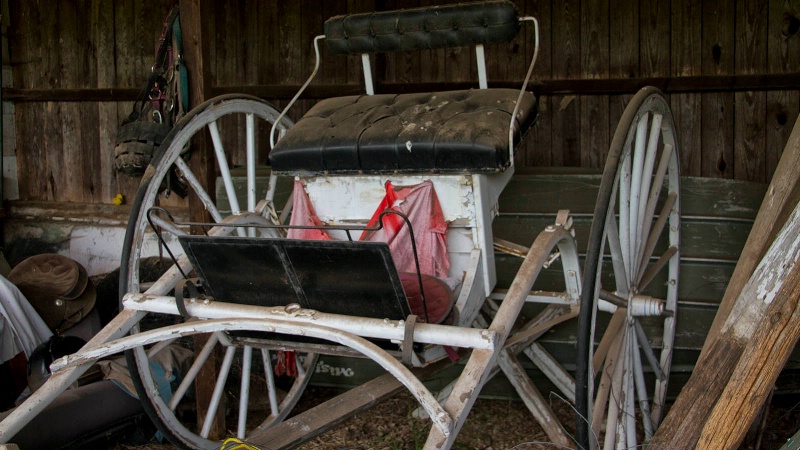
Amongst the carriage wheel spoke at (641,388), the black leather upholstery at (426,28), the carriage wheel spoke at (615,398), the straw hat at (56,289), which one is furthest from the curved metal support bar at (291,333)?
the straw hat at (56,289)

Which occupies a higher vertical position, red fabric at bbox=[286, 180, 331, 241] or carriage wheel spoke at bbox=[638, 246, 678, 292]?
red fabric at bbox=[286, 180, 331, 241]

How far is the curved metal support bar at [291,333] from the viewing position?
1.97m

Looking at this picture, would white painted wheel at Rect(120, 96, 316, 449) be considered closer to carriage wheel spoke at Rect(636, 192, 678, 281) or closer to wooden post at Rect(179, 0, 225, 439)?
wooden post at Rect(179, 0, 225, 439)

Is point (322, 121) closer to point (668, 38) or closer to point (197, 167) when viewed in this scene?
point (197, 167)

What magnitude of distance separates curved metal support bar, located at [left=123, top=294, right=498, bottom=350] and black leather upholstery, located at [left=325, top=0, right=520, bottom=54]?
135 centimetres

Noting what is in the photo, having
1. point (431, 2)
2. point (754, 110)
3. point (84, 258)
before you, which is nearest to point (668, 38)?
point (754, 110)

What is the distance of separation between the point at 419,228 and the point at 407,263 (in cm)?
15

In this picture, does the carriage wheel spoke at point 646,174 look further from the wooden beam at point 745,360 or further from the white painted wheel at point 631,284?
the wooden beam at point 745,360

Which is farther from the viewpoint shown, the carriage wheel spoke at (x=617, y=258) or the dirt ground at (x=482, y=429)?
the dirt ground at (x=482, y=429)

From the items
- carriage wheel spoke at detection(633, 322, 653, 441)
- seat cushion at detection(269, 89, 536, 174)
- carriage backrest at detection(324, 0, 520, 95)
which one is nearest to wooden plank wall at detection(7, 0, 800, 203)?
carriage backrest at detection(324, 0, 520, 95)

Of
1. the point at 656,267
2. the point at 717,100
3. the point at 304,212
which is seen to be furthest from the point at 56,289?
the point at 717,100

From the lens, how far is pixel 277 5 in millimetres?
5191

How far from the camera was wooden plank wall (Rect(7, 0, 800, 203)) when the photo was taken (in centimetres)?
444

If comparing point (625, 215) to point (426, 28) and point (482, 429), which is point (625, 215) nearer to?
point (426, 28)
